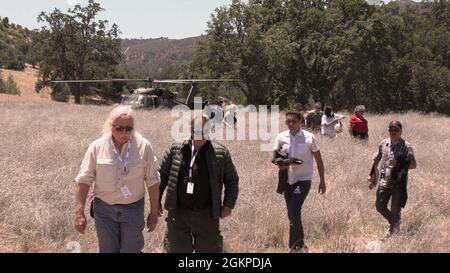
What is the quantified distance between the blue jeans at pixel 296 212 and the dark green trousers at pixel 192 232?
67.4 inches

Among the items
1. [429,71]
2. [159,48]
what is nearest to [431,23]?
[429,71]

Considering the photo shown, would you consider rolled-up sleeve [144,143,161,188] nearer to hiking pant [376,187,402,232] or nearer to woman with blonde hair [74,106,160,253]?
woman with blonde hair [74,106,160,253]

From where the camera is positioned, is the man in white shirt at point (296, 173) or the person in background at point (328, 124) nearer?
the man in white shirt at point (296, 173)

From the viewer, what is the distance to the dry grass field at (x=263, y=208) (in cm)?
599

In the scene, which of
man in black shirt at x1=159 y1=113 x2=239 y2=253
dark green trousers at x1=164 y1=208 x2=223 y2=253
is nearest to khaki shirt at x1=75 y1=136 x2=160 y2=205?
man in black shirt at x1=159 y1=113 x2=239 y2=253

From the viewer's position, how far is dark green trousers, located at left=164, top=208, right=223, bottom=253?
14.4 ft

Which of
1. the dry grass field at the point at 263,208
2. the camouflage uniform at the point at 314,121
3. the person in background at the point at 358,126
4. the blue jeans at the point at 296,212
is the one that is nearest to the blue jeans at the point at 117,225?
the dry grass field at the point at 263,208

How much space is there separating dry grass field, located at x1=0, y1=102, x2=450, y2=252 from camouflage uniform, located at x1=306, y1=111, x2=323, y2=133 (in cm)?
271

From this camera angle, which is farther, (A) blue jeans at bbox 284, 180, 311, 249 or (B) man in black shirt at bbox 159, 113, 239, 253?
(A) blue jeans at bbox 284, 180, 311, 249

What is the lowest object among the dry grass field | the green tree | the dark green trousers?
the dry grass field

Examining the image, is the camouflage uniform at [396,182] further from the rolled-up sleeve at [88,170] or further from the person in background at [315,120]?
the person in background at [315,120]

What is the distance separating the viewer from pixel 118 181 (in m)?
4.16

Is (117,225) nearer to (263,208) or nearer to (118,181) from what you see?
(118,181)
